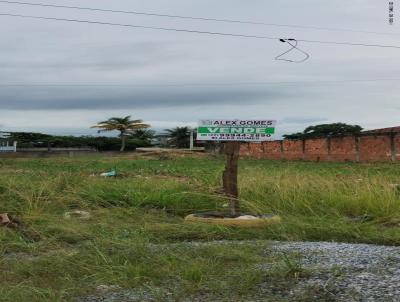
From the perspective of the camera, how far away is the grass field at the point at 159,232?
5062 millimetres

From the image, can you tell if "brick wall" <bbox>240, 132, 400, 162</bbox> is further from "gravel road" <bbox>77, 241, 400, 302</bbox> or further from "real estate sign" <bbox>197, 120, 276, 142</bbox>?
"gravel road" <bbox>77, 241, 400, 302</bbox>

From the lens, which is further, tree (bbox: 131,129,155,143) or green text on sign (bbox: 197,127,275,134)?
tree (bbox: 131,129,155,143)

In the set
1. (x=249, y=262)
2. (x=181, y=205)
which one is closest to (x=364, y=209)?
(x=181, y=205)

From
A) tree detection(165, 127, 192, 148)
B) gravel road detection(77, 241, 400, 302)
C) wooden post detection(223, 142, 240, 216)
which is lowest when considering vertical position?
gravel road detection(77, 241, 400, 302)

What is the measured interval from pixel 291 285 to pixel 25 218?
477cm

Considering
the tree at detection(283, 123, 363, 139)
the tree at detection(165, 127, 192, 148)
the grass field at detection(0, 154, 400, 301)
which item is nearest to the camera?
the grass field at detection(0, 154, 400, 301)

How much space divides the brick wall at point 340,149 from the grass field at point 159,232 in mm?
23199

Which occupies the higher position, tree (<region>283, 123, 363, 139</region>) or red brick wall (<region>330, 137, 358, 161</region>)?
tree (<region>283, 123, 363, 139</region>)

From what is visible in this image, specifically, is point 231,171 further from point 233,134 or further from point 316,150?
point 316,150

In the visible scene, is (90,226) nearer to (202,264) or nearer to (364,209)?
(202,264)

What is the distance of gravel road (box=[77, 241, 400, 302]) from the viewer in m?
4.51

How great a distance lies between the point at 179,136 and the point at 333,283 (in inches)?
2650

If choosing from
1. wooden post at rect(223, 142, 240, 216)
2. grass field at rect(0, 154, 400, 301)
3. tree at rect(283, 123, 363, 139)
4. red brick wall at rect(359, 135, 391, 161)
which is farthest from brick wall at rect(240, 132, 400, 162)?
wooden post at rect(223, 142, 240, 216)

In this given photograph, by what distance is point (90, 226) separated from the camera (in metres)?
7.78
